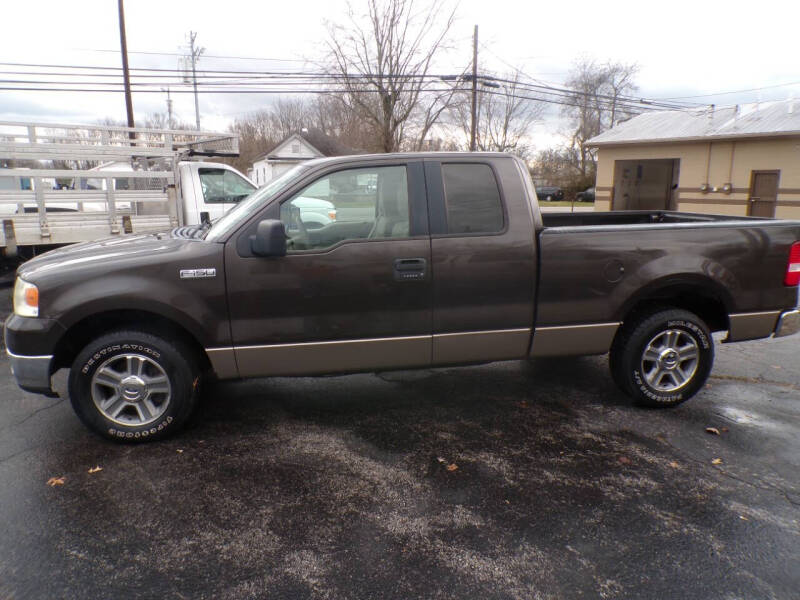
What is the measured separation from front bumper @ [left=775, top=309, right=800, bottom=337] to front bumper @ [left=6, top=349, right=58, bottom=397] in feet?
18.0

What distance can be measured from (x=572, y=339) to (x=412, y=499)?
1.88 m

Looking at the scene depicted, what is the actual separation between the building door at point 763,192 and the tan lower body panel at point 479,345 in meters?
19.0

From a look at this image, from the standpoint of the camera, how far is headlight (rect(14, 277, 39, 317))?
3.73 meters

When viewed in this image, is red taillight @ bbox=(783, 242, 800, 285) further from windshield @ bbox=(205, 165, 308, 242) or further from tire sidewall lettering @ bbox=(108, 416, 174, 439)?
tire sidewall lettering @ bbox=(108, 416, 174, 439)

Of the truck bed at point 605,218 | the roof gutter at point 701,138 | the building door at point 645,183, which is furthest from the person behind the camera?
the building door at point 645,183

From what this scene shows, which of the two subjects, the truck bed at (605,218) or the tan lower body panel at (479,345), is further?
the truck bed at (605,218)

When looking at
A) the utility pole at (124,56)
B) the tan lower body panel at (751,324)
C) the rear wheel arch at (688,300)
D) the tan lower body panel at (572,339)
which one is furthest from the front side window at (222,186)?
the utility pole at (124,56)

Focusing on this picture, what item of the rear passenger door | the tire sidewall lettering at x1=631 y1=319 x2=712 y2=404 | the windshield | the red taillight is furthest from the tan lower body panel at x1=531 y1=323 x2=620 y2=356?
the windshield

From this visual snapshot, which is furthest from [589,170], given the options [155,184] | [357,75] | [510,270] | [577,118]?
[510,270]

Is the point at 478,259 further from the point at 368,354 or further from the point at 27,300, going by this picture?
the point at 27,300

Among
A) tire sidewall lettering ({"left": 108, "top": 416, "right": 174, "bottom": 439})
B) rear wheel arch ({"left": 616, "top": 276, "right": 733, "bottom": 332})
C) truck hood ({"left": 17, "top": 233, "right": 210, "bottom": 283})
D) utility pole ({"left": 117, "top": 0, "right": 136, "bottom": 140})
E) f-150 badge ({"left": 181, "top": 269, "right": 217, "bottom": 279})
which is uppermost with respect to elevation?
utility pole ({"left": 117, "top": 0, "right": 136, "bottom": 140})

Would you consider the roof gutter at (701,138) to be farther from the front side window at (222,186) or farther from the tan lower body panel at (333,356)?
the tan lower body panel at (333,356)

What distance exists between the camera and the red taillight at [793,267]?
451 cm

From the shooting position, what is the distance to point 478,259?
4.11 metres
